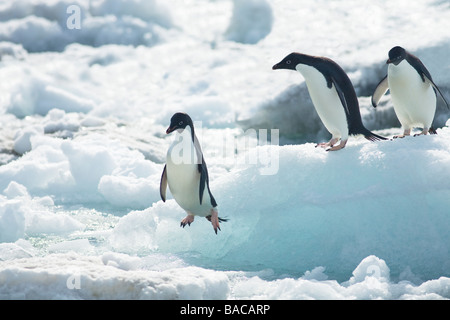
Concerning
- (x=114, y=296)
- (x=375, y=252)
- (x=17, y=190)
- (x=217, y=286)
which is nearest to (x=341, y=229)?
(x=375, y=252)

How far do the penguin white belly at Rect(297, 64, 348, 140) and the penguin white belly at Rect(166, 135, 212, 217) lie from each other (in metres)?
1.05

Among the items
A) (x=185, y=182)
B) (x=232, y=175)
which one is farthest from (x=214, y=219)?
(x=232, y=175)

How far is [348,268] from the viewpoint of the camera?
4.52m

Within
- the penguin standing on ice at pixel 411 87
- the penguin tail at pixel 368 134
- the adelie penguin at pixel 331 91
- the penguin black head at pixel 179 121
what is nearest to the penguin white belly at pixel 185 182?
the penguin black head at pixel 179 121

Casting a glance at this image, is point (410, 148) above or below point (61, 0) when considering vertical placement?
below

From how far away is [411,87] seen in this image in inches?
199

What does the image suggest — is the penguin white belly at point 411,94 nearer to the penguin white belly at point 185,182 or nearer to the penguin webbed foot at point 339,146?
the penguin webbed foot at point 339,146

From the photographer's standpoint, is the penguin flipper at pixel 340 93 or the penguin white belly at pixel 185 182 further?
the penguin flipper at pixel 340 93

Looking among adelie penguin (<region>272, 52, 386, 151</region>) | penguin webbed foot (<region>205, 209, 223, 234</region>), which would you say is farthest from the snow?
Result: penguin webbed foot (<region>205, 209, 223, 234</region>)

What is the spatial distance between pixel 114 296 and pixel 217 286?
529 millimetres

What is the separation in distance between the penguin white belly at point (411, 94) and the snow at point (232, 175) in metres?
0.27

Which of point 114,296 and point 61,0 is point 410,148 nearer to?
point 114,296

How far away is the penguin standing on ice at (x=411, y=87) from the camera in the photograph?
5023 millimetres

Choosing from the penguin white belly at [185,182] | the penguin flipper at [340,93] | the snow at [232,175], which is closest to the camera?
the snow at [232,175]
